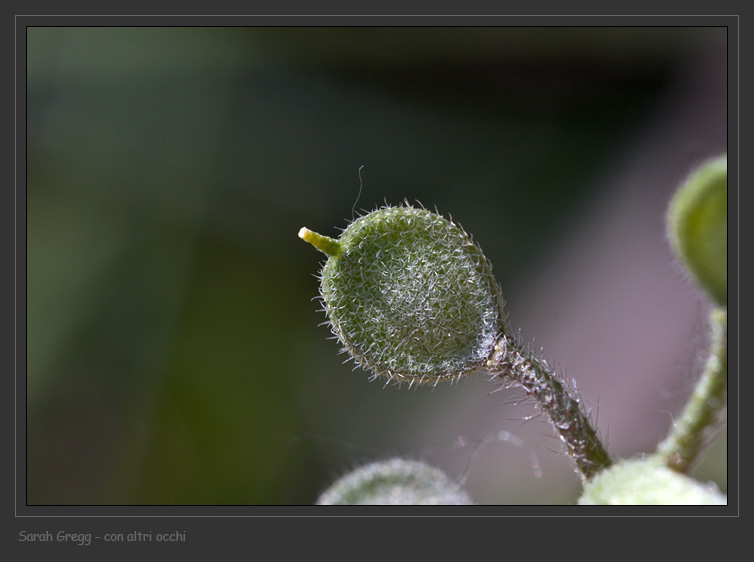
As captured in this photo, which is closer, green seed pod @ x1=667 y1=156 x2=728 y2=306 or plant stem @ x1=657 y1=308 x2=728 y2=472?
plant stem @ x1=657 y1=308 x2=728 y2=472

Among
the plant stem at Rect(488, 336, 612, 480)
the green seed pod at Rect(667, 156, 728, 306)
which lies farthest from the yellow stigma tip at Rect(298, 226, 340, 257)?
the green seed pod at Rect(667, 156, 728, 306)

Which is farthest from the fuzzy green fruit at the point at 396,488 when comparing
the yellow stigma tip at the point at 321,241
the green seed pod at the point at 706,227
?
the green seed pod at the point at 706,227

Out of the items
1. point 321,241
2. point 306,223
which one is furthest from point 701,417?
point 306,223

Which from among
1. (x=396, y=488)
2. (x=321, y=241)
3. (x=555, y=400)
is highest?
(x=321, y=241)

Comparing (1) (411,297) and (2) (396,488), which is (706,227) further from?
(2) (396,488)

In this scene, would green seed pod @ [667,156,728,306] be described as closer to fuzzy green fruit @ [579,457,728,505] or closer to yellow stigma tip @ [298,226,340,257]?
fuzzy green fruit @ [579,457,728,505]

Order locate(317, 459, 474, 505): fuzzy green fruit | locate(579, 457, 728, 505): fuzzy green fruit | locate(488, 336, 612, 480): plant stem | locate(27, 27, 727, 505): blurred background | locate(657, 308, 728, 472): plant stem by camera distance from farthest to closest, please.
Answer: locate(27, 27, 727, 505): blurred background
locate(317, 459, 474, 505): fuzzy green fruit
locate(657, 308, 728, 472): plant stem
locate(488, 336, 612, 480): plant stem
locate(579, 457, 728, 505): fuzzy green fruit
